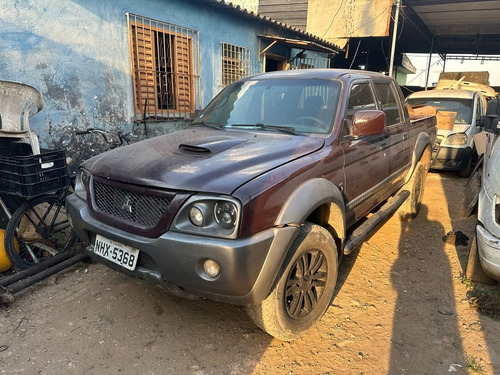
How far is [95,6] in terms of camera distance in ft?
17.9

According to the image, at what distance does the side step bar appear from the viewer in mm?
A: 2904

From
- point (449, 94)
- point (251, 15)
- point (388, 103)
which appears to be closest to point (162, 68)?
point (251, 15)

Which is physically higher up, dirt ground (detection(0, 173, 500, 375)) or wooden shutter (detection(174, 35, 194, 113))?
wooden shutter (detection(174, 35, 194, 113))

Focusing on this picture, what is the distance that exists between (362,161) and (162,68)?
5275mm

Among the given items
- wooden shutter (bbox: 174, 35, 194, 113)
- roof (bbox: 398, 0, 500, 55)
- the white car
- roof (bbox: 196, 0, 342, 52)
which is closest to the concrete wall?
wooden shutter (bbox: 174, 35, 194, 113)

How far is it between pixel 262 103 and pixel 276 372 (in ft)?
7.22

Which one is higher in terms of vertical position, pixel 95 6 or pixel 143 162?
pixel 95 6

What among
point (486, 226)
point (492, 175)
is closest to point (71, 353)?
point (486, 226)

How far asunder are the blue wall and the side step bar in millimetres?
4479

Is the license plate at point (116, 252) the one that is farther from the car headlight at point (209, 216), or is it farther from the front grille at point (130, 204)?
the car headlight at point (209, 216)

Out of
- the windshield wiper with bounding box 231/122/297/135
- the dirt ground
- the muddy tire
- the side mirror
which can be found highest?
the side mirror

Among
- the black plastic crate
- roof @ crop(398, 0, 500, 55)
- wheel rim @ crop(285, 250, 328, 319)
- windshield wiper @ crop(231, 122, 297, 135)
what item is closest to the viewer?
wheel rim @ crop(285, 250, 328, 319)

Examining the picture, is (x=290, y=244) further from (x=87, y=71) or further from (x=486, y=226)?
(x=87, y=71)

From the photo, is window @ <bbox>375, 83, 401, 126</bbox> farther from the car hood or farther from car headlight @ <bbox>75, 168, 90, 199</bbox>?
car headlight @ <bbox>75, 168, 90, 199</bbox>
